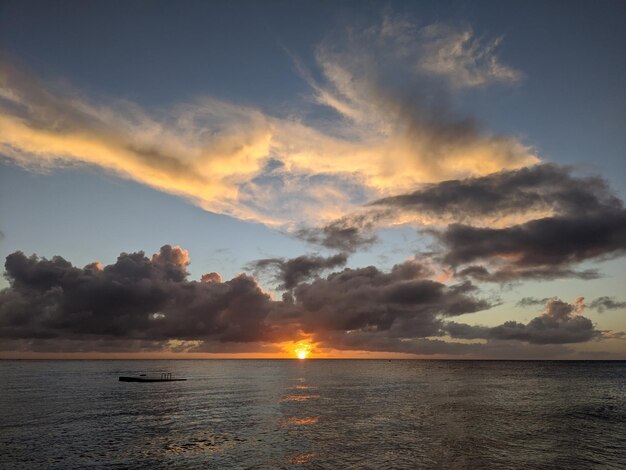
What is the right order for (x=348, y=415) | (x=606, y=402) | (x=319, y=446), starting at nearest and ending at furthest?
(x=319, y=446), (x=348, y=415), (x=606, y=402)

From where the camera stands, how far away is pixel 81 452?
48594 millimetres

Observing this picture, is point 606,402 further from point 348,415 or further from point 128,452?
point 128,452

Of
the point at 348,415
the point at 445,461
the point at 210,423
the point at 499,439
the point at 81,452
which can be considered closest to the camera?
the point at 445,461

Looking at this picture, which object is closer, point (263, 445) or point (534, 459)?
point (534, 459)

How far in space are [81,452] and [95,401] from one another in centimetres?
5481

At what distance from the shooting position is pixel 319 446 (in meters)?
→ 51.7

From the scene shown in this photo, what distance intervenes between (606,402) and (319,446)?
93603 millimetres

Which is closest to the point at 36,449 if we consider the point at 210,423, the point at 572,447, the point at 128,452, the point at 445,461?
the point at 128,452

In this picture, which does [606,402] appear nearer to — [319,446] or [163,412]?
[319,446]

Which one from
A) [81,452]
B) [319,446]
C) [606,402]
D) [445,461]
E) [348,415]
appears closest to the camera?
[445,461]

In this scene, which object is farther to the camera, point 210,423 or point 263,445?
point 210,423

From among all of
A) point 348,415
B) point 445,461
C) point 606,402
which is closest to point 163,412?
point 348,415

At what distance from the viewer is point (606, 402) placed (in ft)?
350

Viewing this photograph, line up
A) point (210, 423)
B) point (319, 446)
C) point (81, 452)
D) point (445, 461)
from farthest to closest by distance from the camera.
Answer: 1. point (210, 423)
2. point (319, 446)
3. point (81, 452)
4. point (445, 461)
